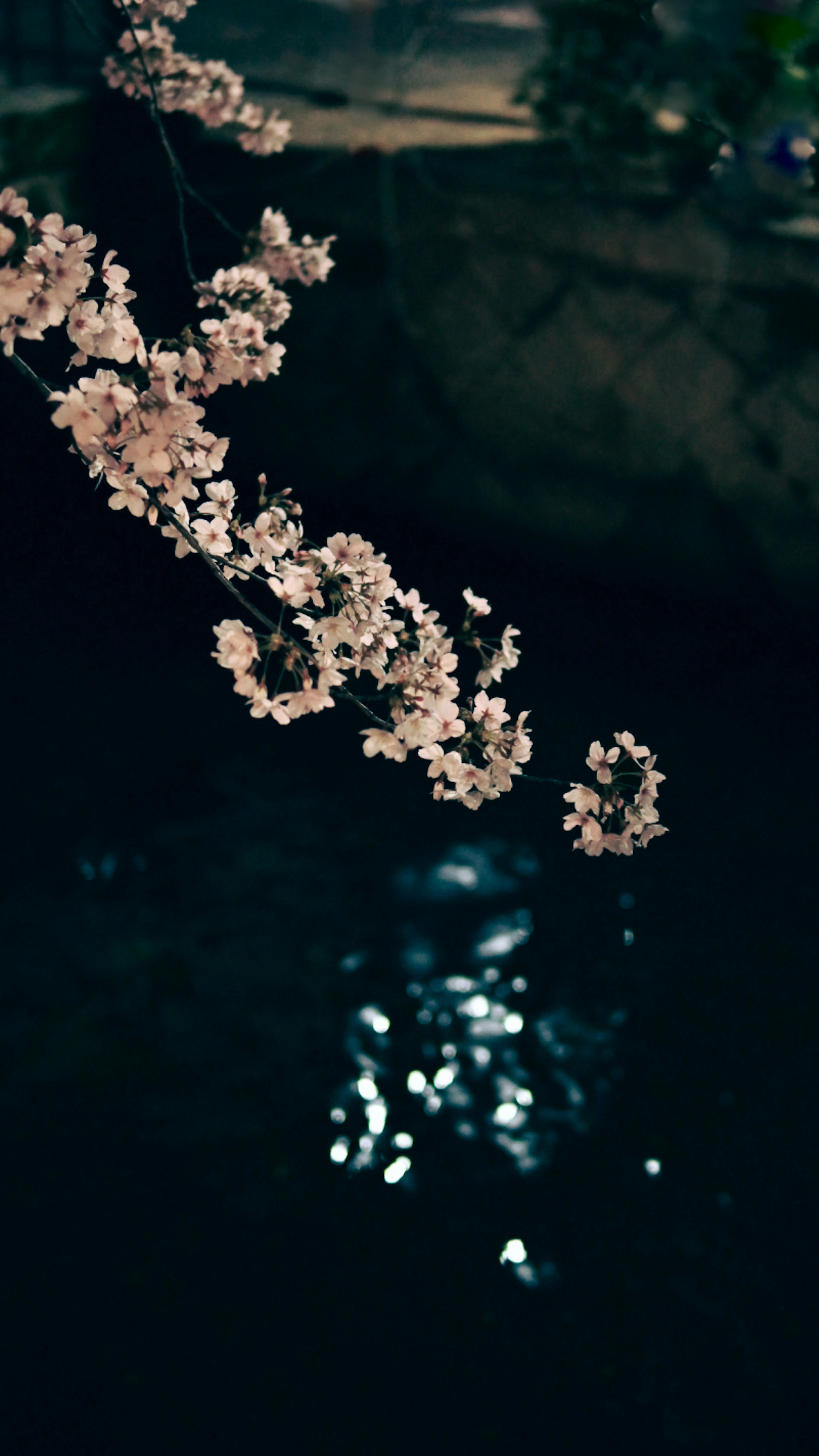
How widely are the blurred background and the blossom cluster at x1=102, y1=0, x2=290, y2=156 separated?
141 centimetres

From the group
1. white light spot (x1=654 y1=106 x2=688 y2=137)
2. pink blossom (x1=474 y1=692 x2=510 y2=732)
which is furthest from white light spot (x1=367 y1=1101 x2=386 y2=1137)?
white light spot (x1=654 y1=106 x2=688 y2=137)

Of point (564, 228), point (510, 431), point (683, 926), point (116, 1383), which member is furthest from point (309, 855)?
point (564, 228)

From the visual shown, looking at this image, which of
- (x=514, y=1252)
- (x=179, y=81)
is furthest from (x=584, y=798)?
(x=179, y=81)

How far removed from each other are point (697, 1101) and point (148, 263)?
4.70m

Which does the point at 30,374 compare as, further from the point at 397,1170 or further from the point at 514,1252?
the point at 514,1252

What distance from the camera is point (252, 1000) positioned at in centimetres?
351

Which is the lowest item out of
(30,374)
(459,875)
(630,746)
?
(459,875)

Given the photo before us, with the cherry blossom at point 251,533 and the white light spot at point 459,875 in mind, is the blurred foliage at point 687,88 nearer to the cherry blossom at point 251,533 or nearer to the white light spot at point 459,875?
the cherry blossom at point 251,533

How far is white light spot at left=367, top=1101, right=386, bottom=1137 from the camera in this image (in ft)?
10.3

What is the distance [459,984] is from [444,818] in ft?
2.86

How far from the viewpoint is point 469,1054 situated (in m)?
3.40

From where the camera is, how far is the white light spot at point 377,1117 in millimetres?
3141

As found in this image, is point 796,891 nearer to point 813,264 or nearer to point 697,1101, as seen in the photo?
point 697,1101

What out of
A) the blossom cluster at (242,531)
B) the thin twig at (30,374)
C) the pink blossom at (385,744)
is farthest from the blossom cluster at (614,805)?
the thin twig at (30,374)
